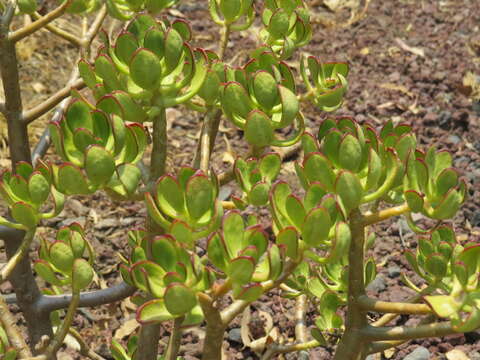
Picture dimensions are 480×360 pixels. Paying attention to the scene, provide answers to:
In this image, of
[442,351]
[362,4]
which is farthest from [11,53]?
[362,4]

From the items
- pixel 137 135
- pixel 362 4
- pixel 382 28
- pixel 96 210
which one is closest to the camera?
pixel 137 135

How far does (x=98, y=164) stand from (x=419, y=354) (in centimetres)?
158

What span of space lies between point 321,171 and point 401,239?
1.83 metres

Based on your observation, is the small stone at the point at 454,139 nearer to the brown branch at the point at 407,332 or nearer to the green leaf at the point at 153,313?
the brown branch at the point at 407,332

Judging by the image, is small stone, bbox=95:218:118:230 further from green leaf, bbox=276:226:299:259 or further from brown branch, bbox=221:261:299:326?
green leaf, bbox=276:226:299:259

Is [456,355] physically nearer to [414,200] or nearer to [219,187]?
[414,200]

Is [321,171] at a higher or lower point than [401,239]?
higher

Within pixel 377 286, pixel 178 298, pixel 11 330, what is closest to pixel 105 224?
pixel 377 286

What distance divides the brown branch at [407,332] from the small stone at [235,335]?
47.4 inches

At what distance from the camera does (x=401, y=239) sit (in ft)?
8.70

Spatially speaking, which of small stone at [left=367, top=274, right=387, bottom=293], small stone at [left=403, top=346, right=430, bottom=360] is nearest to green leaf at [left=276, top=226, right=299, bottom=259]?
small stone at [left=403, top=346, right=430, bottom=360]

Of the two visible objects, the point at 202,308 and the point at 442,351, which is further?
the point at 442,351

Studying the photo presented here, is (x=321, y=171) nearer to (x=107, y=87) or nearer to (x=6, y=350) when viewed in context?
(x=107, y=87)

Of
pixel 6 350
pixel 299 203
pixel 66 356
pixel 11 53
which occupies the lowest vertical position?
pixel 66 356
